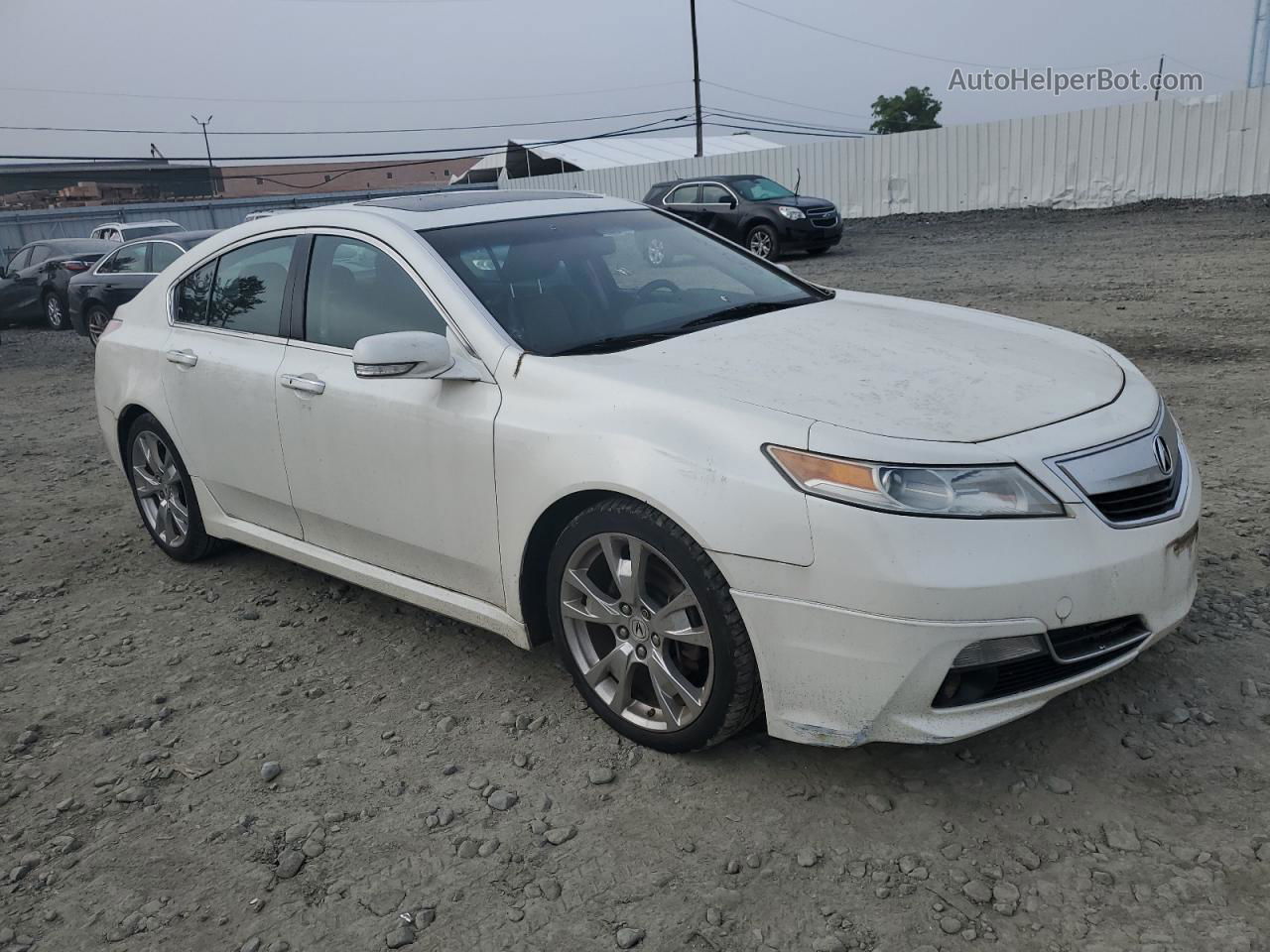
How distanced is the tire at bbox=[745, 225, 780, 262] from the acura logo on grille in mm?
16468

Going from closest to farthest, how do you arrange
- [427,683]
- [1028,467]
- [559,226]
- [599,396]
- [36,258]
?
[1028,467]
[599,396]
[427,683]
[559,226]
[36,258]

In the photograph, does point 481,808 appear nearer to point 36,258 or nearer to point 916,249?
point 916,249

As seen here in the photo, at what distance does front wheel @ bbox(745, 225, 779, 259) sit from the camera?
1898 cm

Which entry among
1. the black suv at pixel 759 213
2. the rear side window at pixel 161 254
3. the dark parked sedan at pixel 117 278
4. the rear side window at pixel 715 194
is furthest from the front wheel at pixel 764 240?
the rear side window at pixel 161 254

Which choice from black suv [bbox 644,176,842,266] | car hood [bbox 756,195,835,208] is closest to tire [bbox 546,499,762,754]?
black suv [bbox 644,176,842,266]

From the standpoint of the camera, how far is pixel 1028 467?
2594 millimetres

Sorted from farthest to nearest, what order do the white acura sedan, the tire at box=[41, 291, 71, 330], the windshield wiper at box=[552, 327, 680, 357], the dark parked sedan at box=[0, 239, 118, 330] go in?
the tire at box=[41, 291, 71, 330]
the dark parked sedan at box=[0, 239, 118, 330]
the windshield wiper at box=[552, 327, 680, 357]
the white acura sedan

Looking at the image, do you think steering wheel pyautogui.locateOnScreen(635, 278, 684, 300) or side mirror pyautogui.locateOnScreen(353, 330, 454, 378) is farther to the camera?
steering wheel pyautogui.locateOnScreen(635, 278, 684, 300)

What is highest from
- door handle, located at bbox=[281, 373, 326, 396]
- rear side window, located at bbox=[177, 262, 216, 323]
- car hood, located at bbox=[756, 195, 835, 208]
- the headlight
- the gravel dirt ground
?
rear side window, located at bbox=[177, 262, 216, 323]

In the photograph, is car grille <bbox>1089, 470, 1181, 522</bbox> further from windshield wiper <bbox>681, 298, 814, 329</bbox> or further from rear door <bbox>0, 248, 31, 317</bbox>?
rear door <bbox>0, 248, 31, 317</bbox>

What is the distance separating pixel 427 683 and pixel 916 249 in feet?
53.8

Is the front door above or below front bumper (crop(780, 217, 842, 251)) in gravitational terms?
above

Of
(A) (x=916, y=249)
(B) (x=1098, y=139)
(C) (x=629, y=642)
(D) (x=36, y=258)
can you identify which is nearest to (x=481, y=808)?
(C) (x=629, y=642)

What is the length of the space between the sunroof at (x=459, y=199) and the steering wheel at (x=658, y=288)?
0.74m
